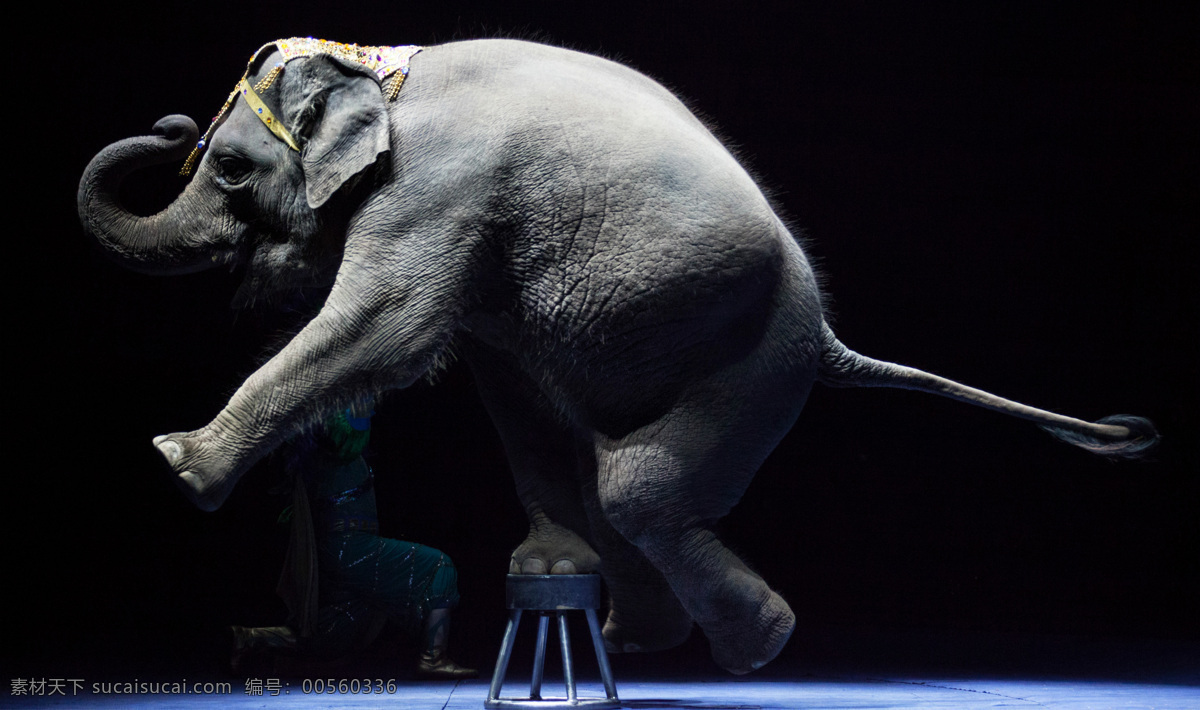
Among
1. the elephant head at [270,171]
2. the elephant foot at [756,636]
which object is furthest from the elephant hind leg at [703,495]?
the elephant head at [270,171]

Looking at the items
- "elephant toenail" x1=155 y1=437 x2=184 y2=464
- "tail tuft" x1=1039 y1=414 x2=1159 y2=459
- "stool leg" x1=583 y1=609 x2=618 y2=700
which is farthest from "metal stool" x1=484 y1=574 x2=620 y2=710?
"tail tuft" x1=1039 y1=414 x2=1159 y2=459

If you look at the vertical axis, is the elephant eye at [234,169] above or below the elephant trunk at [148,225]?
above

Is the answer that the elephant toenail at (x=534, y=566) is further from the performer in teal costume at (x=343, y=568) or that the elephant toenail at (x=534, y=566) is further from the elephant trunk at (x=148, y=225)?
the elephant trunk at (x=148, y=225)

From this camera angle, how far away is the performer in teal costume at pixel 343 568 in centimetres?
187

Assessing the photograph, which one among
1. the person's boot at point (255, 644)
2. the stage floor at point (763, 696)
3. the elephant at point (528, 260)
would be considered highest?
the elephant at point (528, 260)

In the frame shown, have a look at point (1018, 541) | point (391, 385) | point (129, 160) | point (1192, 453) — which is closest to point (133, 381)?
point (129, 160)

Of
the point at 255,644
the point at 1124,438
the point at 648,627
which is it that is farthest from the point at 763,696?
the point at 255,644

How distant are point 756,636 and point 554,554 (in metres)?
0.27

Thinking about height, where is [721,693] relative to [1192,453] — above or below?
below

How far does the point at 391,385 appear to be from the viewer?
4.36 feet

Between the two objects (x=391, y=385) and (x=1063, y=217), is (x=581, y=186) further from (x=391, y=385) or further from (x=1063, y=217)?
(x=1063, y=217)

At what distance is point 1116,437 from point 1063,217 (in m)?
1.29

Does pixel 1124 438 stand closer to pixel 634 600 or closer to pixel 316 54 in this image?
pixel 634 600

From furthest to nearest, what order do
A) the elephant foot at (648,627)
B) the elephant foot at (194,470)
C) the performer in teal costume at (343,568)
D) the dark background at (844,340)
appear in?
the dark background at (844,340)
the performer in teal costume at (343,568)
the elephant foot at (648,627)
the elephant foot at (194,470)
